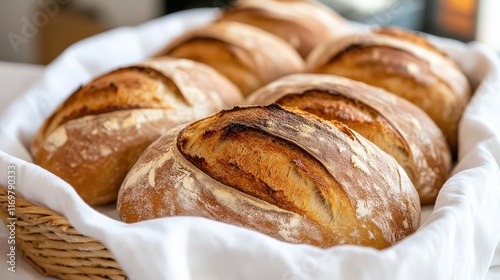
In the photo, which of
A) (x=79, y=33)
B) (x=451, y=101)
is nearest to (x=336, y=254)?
Result: (x=451, y=101)

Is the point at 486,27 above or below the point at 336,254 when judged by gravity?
below

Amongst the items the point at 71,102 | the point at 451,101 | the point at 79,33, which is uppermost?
the point at 71,102

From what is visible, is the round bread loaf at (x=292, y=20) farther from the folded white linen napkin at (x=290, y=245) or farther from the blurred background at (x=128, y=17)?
the blurred background at (x=128, y=17)

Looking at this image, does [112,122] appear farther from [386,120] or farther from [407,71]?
[407,71]

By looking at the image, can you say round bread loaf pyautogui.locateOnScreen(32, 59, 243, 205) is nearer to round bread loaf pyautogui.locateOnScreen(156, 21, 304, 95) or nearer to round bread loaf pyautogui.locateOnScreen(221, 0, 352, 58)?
round bread loaf pyautogui.locateOnScreen(156, 21, 304, 95)

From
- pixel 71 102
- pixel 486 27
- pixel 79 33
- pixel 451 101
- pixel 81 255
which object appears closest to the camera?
pixel 81 255

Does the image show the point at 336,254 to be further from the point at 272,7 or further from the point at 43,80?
the point at 272,7

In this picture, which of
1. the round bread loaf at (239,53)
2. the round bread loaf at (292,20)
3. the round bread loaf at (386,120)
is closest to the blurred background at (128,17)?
the round bread loaf at (292,20)
